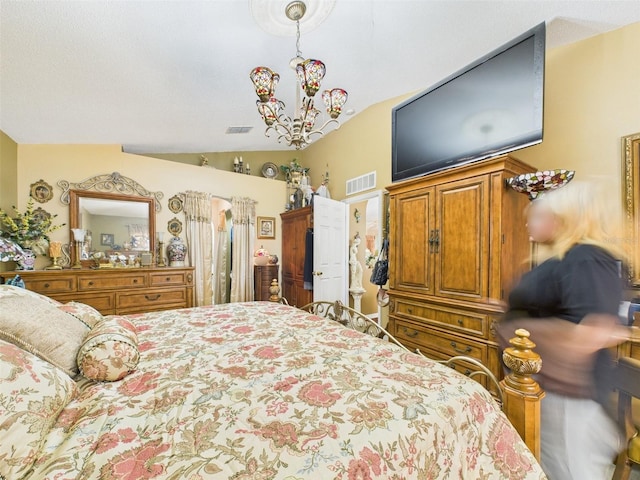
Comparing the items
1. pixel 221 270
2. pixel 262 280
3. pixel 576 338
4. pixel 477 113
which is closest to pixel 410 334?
pixel 576 338

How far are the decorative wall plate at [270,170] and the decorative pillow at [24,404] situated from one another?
4533 millimetres

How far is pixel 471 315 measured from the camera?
198cm

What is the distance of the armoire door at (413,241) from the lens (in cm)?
→ 230

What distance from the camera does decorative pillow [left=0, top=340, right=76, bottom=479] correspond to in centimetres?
63

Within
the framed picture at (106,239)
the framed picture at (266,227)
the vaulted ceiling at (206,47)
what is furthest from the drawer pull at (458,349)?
the framed picture at (106,239)

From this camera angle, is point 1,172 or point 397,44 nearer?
point 397,44

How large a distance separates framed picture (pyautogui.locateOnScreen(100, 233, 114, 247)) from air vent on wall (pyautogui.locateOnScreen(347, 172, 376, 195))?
328 centimetres

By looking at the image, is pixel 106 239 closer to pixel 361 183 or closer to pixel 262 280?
pixel 262 280

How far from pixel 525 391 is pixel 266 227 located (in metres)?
4.36

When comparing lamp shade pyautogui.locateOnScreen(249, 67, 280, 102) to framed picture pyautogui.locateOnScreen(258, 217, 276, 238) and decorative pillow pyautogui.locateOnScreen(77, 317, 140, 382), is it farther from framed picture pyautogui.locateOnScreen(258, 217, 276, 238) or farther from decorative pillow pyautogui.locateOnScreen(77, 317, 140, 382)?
framed picture pyautogui.locateOnScreen(258, 217, 276, 238)

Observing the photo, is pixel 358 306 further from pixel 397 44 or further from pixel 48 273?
pixel 48 273

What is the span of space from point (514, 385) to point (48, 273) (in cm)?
400

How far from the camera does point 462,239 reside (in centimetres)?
207

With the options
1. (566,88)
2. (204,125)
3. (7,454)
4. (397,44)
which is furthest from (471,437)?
(204,125)
